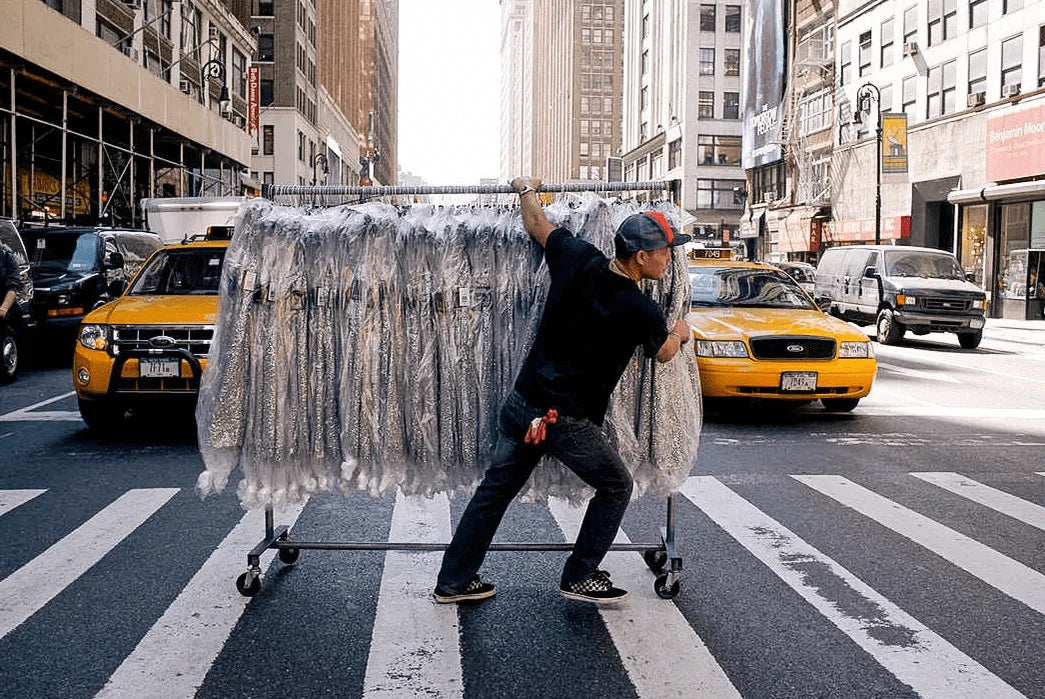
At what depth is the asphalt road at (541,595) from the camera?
13.5ft

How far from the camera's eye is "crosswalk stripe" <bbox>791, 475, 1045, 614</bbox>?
5.38m

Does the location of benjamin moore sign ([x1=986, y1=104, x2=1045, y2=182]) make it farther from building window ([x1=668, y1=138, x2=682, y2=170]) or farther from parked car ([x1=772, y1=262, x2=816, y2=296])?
building window ([x1=668, y1=138, x2=682, y2=170])

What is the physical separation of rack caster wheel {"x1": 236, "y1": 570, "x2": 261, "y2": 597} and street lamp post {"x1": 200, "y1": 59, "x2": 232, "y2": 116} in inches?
1471

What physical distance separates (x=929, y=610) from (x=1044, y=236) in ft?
91.4

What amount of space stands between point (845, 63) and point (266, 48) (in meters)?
41.4

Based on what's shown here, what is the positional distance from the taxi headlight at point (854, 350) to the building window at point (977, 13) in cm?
2558

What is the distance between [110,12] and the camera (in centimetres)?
3291

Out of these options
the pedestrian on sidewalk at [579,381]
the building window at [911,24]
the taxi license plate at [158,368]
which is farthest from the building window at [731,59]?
the pedestrian on sidewalk at [579,381]

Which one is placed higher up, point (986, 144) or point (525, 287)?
point (986, 144)

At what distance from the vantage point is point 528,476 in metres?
4.89

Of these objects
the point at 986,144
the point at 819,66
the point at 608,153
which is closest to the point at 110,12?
the point at 986,144

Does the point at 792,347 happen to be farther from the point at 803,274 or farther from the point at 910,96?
the point at 910,96

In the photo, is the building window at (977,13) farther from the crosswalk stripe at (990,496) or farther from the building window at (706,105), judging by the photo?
the building window at (706,105)

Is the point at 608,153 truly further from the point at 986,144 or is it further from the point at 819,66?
the point at 986,144
